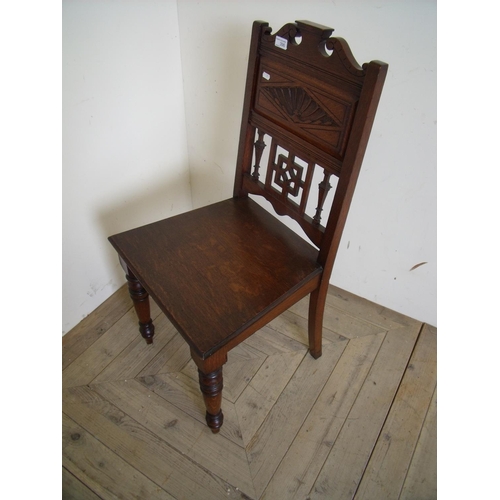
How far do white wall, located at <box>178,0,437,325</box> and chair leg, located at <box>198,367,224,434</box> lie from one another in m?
0.78

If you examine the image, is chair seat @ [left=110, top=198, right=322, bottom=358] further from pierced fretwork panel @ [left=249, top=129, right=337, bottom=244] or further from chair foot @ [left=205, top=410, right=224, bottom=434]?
chair foot @ [left=205, top=410, right=224, bottom=434]

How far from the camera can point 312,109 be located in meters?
0.92

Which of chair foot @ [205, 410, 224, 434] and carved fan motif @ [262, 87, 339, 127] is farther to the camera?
chair foot @ [205, 410, 224, 434]

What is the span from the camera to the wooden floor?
107cm

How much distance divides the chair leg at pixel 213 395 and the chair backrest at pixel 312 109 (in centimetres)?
43

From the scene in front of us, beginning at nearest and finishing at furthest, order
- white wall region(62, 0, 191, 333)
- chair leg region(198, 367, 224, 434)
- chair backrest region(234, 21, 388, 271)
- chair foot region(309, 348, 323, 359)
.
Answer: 1. chair backrest region(234, 21, 388, 271)
2. chair leg region(198, 367, 224, 434)
3. white wall region(62, 0, 191, 333)
4. chair foot region(309, 348, 323, 359)

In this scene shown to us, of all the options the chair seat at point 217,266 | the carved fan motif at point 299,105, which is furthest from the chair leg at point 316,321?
the carved fan motif at point 299,105

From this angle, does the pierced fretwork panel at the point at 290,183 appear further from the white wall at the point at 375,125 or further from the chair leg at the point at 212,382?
the chair leg at the point at 212,382

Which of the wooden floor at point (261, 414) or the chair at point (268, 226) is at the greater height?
the chair at point (268, 226)

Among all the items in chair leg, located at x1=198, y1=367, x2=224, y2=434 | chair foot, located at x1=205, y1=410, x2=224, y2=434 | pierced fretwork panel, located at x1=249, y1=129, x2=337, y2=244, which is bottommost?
chair foot, located at x1=205, y1=410, x2=224, y2=434

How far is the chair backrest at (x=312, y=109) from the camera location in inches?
31.8

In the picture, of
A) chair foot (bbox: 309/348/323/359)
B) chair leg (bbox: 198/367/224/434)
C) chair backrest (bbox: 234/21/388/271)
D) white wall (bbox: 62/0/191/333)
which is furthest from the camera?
chair foot (bbox: 309/348/323/359)

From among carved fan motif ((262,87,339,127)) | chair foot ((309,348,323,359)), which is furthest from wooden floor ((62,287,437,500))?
carved fan motif ((262,87,339,127))
